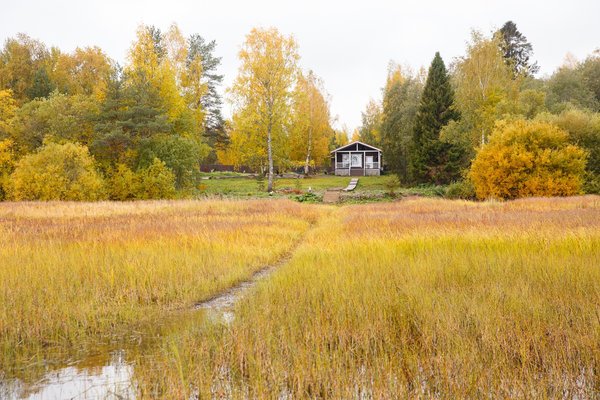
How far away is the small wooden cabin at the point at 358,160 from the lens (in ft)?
182

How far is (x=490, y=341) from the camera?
415 centimetres

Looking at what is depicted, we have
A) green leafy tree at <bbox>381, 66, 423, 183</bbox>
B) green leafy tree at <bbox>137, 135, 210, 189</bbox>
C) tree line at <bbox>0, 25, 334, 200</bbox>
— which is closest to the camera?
tree line at <bbox>0, 25, 334, 200</bbox>

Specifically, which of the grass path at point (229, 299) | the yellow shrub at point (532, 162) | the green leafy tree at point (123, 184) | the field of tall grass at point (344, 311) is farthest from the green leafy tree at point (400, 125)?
the grass path at point (229, 299)

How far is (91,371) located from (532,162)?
87.3 feet

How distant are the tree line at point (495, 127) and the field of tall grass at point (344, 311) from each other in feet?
53.7

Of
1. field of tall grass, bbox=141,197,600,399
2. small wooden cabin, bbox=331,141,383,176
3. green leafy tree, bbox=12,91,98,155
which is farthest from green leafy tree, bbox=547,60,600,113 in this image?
field of tall grass, bbox=141,197,600,399

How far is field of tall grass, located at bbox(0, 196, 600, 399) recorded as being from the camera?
359 centimetres

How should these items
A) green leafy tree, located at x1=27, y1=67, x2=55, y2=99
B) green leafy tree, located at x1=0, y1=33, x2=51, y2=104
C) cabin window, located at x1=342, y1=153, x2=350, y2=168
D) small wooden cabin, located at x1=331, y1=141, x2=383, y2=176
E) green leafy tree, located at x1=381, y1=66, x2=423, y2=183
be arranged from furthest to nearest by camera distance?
cabin window, located at x1=342, y1=153, x2=350, y2=168 → small wooden cabin, located at x1=331, y1=141, x2=383, y2=176 → green leafy tree, located at x1=381, y1=66, x2=423, y2=183 → green leafy tree, located at x1=0, y1=33, x2=51, y2=104 → green leafy tree, located at x1=27, y1=67, x2=55, y2=99

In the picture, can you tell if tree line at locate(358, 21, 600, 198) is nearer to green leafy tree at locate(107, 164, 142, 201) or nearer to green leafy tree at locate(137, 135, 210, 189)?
green leafy tree at locate(137, 135, 210, 189)

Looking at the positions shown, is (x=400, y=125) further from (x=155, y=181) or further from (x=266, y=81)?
(x=155, y=181)

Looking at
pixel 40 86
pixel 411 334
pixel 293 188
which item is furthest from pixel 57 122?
pixel 411 334

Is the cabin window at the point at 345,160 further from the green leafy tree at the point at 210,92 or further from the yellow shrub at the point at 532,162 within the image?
the yellow shrub at the point at 532,162

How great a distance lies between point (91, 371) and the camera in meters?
4.05

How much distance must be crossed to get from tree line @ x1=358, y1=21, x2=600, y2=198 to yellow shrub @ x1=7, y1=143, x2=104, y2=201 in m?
24.3
